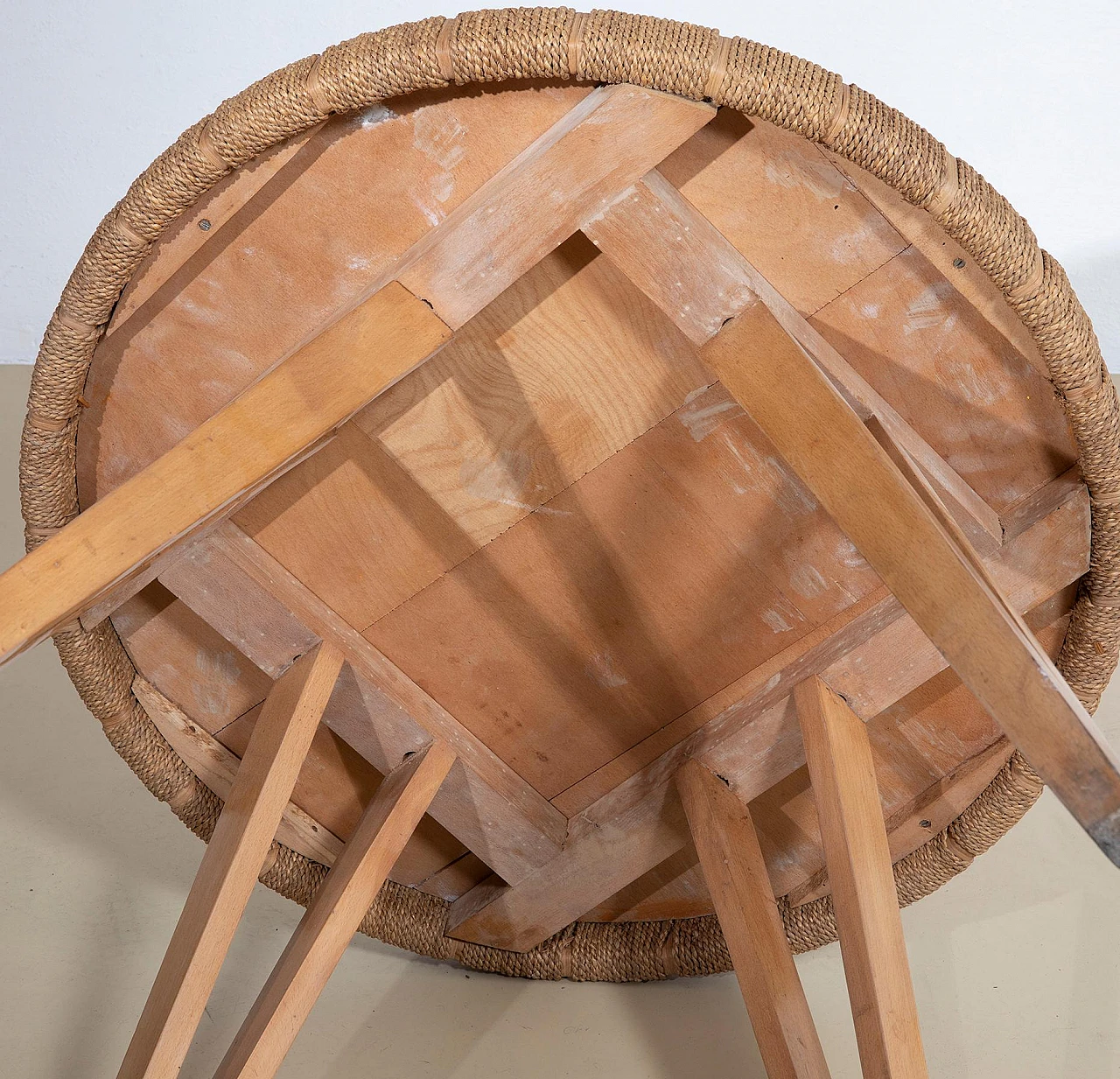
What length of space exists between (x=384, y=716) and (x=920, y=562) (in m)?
0.80

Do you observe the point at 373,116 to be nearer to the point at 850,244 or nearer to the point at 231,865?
the point at 850,244

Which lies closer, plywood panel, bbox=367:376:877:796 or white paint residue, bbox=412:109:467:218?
white paint residue, bbox=412:109:467:218

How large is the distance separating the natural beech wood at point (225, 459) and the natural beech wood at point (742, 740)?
0.68 m

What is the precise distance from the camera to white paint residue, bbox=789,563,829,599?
1504 mm

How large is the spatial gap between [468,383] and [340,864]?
630 mm

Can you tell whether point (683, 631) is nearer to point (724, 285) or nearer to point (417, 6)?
point (724, 285)

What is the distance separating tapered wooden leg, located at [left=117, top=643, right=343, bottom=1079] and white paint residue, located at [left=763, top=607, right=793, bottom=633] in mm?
561

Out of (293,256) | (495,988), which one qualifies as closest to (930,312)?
(293,256)

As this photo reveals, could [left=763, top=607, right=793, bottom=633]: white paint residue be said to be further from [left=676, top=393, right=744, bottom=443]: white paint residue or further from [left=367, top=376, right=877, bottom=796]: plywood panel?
[left=676, top=393, right=744, bottom=443]: white paint residue

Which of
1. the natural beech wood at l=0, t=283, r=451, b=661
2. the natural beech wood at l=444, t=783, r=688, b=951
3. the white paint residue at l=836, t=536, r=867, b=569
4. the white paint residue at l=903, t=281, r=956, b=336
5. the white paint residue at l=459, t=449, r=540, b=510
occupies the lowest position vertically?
the natural beech wood at l=444, t=783, r=688, b=951

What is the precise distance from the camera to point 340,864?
4.84ft

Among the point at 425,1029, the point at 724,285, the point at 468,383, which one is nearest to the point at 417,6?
the point at 468,383

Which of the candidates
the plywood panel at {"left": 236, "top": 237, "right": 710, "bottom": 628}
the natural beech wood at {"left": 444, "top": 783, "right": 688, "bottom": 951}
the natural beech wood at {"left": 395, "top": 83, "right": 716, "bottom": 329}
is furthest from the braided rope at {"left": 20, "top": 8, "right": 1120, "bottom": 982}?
the natural beech wood at {"left": 444, "top": 783, "right": 688, "bottom": 951}

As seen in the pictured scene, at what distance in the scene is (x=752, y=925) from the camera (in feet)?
4.73
